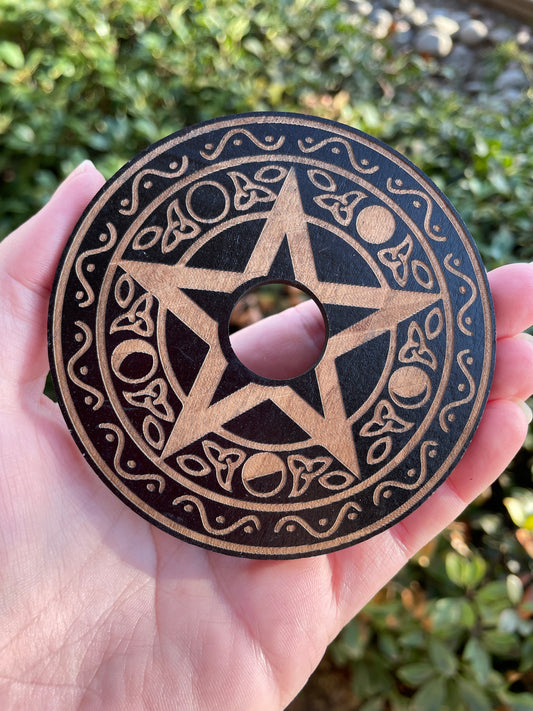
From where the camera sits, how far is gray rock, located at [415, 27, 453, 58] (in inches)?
209

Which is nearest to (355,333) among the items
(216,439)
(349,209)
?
(349,209)

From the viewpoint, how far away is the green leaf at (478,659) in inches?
90.4

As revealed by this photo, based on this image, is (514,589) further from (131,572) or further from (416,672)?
(131,572)

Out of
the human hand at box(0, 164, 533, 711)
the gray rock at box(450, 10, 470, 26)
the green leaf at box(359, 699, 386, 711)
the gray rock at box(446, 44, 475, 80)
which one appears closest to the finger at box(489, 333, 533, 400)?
the human hand at box(0, 164, 533, 711)

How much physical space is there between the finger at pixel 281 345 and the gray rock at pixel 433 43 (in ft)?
12.8

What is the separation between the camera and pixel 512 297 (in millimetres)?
2141

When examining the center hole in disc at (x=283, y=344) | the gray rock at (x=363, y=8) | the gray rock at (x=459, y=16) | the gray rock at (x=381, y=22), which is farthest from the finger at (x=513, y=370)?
the gray rock at (x=459, y=16)

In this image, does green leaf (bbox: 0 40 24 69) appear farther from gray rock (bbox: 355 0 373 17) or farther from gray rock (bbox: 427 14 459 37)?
gray rock (bbox: 427 14 459 37)

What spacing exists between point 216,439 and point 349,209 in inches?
34.4

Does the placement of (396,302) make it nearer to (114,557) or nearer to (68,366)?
(68,366)

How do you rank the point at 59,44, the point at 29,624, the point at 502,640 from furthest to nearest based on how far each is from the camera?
the point at 59,44 < the point at 502,640 < the point at 29,624

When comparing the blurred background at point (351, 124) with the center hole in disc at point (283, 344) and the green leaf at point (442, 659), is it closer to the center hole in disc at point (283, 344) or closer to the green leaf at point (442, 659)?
the green leaf at point (442, 659)

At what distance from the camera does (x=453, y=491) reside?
216cm

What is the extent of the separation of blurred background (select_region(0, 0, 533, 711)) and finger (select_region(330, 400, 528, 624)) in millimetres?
312
